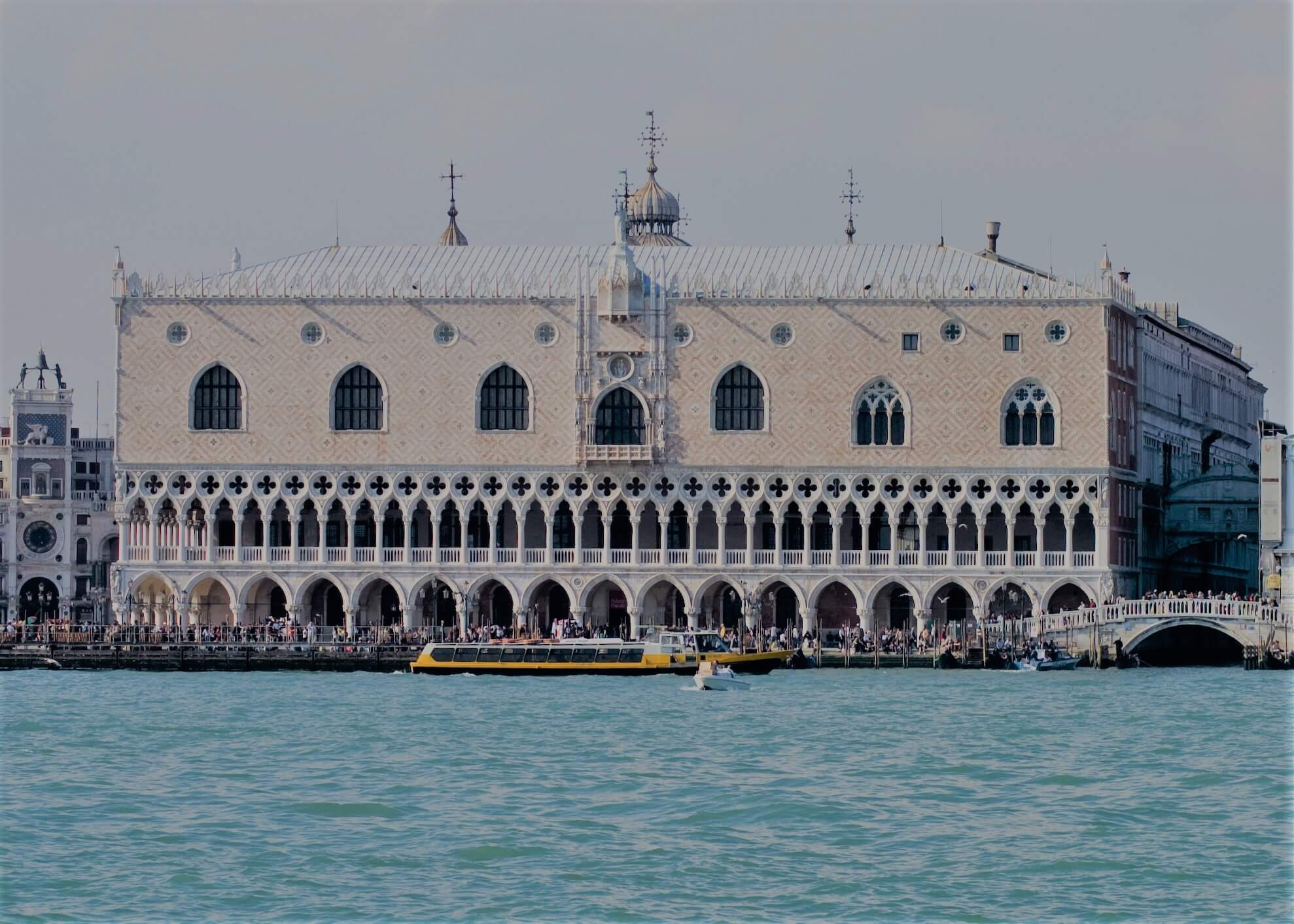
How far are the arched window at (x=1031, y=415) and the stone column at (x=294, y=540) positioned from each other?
1937 cm

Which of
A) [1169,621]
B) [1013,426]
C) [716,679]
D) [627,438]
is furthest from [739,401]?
[716,679]

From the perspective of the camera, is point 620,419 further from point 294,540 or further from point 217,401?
point 217,401

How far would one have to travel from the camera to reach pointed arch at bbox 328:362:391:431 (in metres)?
84.6

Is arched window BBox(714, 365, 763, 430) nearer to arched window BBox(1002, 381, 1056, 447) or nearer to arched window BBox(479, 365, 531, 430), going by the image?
arched window BBox(479, 365, 531, 430)

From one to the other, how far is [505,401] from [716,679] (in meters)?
18.9

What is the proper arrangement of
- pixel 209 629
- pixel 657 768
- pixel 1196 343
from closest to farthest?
pixel 657 768 → pixel 209 629 → pixel 1196 343

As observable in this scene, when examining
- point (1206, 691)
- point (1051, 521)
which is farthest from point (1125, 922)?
point (1051, 521)

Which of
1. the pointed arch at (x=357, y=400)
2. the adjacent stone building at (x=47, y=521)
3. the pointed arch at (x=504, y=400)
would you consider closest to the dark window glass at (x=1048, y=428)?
the pointed arch at (x=504, y=400)

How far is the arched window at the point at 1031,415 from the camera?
82.0 meters

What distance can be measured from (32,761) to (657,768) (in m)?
9.90

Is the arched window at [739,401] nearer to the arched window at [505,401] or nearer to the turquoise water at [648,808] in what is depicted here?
the arched window at [505,401]

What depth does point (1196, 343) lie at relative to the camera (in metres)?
99.4

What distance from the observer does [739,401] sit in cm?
8319

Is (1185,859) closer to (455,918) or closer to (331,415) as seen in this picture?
(455,918)
